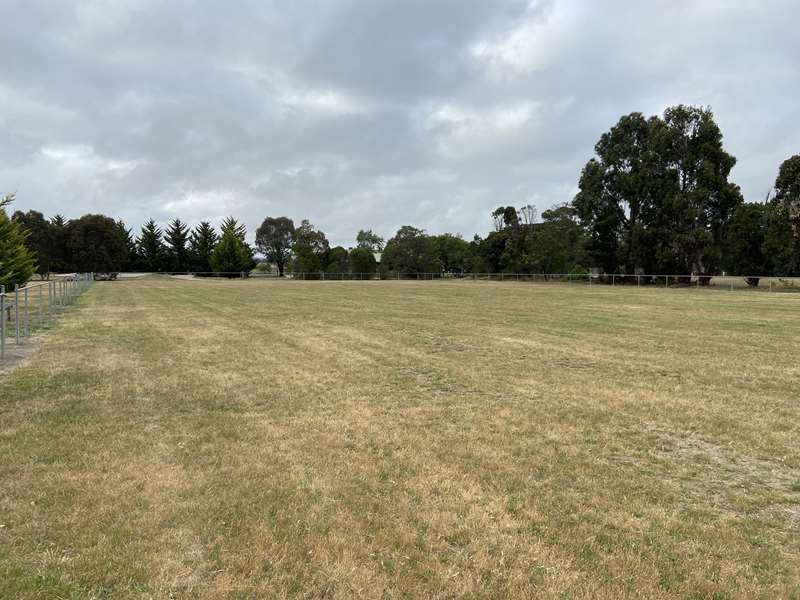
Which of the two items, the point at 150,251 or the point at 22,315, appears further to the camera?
the point at 150,251

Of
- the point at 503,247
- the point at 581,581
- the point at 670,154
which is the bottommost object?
the point at 581,581

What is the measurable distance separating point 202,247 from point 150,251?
896 cm

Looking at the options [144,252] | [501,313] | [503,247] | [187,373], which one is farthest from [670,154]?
[144,252]

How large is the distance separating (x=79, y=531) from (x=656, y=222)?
172ft

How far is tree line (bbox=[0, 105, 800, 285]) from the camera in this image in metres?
44.0

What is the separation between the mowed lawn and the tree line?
21.8 metres

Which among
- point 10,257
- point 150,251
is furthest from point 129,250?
point 10,257

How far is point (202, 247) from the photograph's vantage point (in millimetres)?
90562

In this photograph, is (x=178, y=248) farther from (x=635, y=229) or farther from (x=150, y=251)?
(x=635, y=229)

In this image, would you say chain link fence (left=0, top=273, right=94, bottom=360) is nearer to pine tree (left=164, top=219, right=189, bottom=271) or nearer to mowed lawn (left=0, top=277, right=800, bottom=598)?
mowed lawn (left=0, top=277, right=800, bottom=598)

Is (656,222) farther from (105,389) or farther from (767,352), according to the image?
(105,389)

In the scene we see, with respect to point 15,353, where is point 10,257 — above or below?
above

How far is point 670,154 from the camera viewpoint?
47.2 m

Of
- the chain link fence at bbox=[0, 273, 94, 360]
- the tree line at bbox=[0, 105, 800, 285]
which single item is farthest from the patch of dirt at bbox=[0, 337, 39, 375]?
the tree line at bbox=[0, 105, 800, 285]
